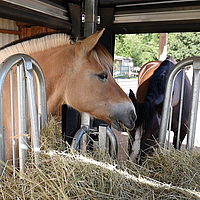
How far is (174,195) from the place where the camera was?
3.34ft

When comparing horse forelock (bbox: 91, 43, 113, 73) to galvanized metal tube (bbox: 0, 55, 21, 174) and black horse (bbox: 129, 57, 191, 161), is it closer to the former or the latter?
black horse (bbox: 129, 57, 191, 161)

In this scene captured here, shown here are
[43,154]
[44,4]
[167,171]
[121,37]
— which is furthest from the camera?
[121,37]

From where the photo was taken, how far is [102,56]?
1.83m

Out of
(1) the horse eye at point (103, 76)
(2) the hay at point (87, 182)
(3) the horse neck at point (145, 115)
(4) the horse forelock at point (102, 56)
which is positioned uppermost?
(4) the horse forelock at point (102, 56)

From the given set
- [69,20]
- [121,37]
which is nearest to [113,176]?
[69,20]

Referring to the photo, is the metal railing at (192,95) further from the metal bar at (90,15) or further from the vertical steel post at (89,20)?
the metal bar at (90,15)

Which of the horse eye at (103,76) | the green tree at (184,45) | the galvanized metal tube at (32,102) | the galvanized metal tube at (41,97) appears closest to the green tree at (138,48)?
the green tree at (184,45)

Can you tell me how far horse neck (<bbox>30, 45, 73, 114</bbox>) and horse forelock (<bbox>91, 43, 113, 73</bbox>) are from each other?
8.2 inches

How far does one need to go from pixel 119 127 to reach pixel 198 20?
45.9 inches

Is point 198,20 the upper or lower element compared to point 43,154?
upper

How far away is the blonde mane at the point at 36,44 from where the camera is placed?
161cm

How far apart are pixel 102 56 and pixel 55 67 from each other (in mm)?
402

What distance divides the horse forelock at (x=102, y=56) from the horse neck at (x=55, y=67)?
209 mm

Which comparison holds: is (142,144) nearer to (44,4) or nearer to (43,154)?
(43,154)
